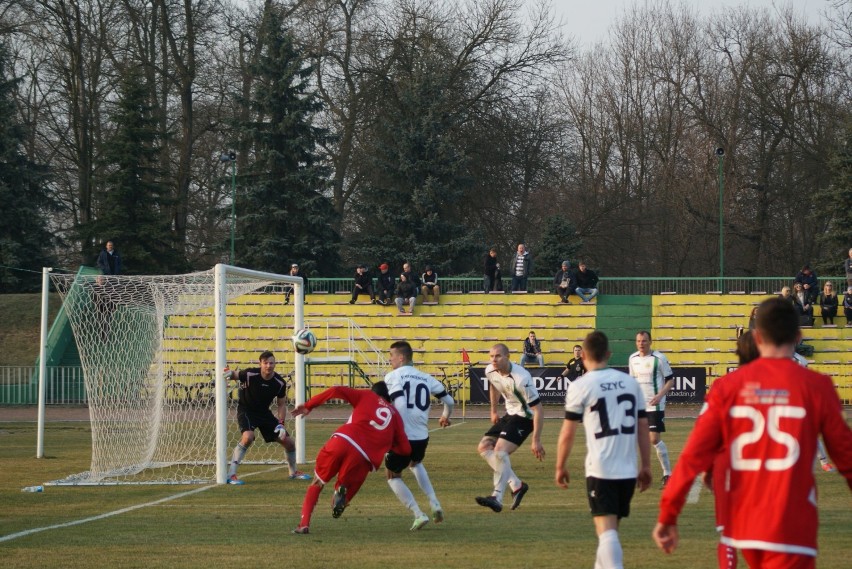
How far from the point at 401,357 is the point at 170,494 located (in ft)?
14.7

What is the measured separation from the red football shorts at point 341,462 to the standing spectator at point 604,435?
328 cm

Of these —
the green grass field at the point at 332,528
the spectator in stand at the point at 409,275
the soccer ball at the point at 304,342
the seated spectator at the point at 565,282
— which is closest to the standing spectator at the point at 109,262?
the spectator in stand at the point at 409,275

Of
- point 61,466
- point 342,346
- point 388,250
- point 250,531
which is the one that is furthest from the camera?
point 388,250

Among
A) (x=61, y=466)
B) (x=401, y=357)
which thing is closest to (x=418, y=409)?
(x=401, y=357)

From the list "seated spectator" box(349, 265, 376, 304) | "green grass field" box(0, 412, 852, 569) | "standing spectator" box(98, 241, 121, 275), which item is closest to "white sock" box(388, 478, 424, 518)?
"green grass field" box(0, 412, 852, 569)

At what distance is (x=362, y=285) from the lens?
3606cm

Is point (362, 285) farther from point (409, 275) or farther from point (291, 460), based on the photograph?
point (291, 460)

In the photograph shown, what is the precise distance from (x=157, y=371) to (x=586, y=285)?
18.9 metres

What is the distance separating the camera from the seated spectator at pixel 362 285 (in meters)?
36.0

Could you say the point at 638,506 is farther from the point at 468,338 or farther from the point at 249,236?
the point at 249,236

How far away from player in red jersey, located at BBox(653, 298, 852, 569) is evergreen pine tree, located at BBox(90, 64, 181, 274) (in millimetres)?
38808

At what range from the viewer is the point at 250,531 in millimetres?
10797

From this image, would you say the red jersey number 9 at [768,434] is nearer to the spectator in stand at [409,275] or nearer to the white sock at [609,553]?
the white sock at [609,553]

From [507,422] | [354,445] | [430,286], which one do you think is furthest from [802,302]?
[354,445]
